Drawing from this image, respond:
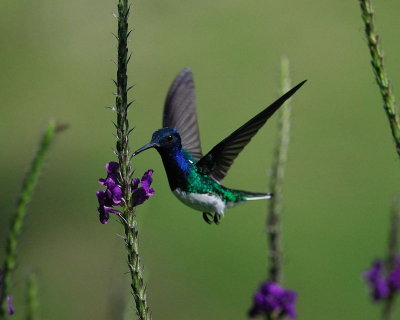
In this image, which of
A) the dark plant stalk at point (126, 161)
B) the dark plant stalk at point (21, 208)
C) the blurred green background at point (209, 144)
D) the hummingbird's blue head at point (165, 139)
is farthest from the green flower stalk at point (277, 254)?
the blurred green background at point (209, 144)

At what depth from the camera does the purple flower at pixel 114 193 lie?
2012mm

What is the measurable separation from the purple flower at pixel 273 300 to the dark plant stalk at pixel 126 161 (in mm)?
627

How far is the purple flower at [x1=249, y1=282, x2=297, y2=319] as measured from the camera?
253 centimetres

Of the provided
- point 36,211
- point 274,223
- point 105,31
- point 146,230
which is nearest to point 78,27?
point 105,31

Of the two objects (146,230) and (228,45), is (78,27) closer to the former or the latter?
(228,45)

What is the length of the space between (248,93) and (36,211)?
12.5ft

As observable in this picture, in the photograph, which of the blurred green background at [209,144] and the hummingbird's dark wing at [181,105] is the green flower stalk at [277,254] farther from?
the blurred green background at [209,144]

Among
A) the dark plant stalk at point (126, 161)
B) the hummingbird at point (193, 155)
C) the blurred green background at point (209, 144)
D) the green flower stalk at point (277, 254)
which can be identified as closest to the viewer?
the dark plant stalk at point (126, 161)

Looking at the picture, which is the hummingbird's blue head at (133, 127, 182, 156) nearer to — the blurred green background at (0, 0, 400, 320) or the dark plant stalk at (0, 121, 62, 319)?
the dark plant stalk at (0, 121, 62, 319)

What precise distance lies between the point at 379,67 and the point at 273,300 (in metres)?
0.88

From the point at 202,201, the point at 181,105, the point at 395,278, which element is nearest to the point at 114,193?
the point at 202,201

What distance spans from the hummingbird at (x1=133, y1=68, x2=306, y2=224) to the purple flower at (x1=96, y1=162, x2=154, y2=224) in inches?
10.3

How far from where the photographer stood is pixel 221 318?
8.27 meters

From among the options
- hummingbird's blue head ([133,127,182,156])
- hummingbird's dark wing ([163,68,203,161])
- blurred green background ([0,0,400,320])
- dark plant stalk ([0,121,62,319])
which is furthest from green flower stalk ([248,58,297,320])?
blurred green background ([0,0,400,320])
